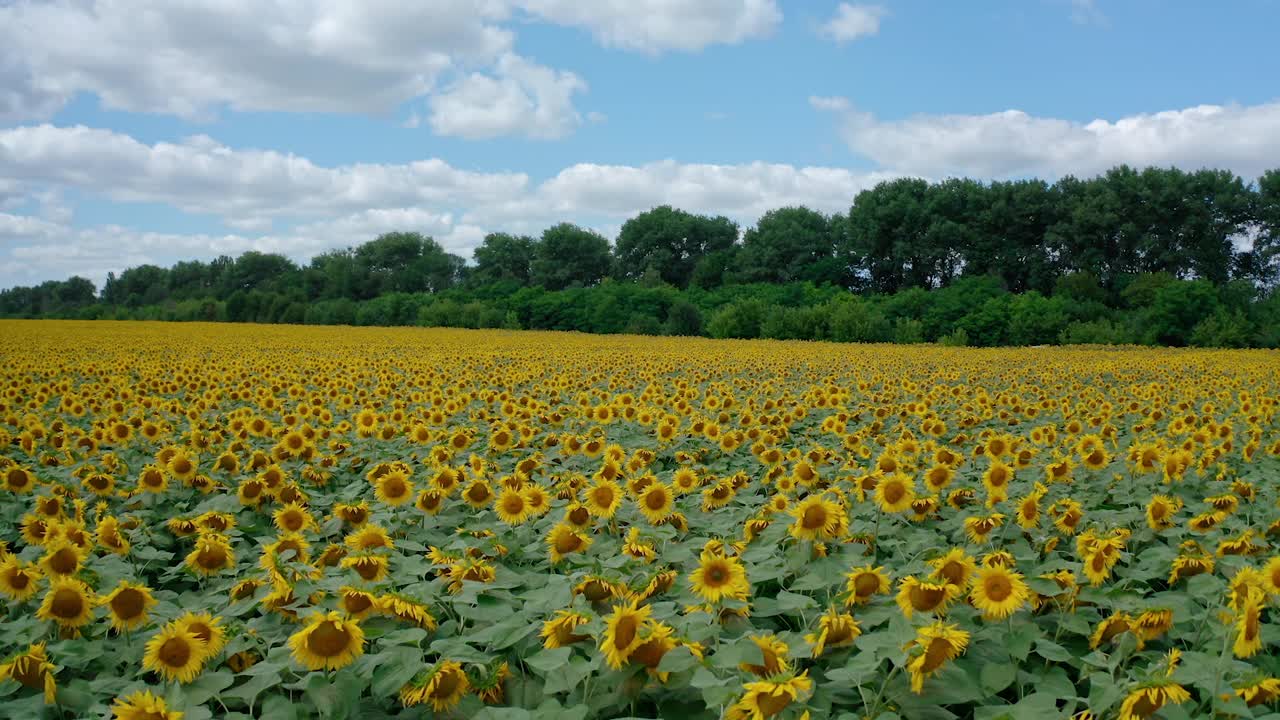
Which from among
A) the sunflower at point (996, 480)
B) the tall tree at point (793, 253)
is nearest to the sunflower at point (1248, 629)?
the sunflower at point (996, 480)

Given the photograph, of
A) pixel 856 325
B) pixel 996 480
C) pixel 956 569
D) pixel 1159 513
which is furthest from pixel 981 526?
pixel 856 325

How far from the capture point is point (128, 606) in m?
2.35

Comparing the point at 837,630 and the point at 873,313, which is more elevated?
the point at 873,313

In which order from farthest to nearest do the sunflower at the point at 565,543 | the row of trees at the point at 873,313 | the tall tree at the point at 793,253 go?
the tall tree at the point at 793,253, the row of trees at the point at 873,313, the sunflower at the point at 565,543

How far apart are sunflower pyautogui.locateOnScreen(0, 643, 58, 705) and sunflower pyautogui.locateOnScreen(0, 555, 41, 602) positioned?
568 millimetres

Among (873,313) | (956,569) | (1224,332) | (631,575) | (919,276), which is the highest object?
(919,276)

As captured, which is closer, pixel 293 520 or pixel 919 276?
pixel 293 520

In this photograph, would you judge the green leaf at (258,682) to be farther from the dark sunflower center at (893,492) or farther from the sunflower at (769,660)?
the dark sunflower center at (893,492)

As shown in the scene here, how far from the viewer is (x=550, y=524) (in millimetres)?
3400

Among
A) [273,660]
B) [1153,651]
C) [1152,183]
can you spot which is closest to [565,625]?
[273,660]

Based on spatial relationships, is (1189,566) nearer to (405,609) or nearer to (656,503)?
(656,503)

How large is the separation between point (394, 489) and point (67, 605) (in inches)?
57.1

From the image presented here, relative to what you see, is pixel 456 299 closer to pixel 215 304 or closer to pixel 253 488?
pixel 215 304

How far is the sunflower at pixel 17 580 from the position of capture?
2.50m
